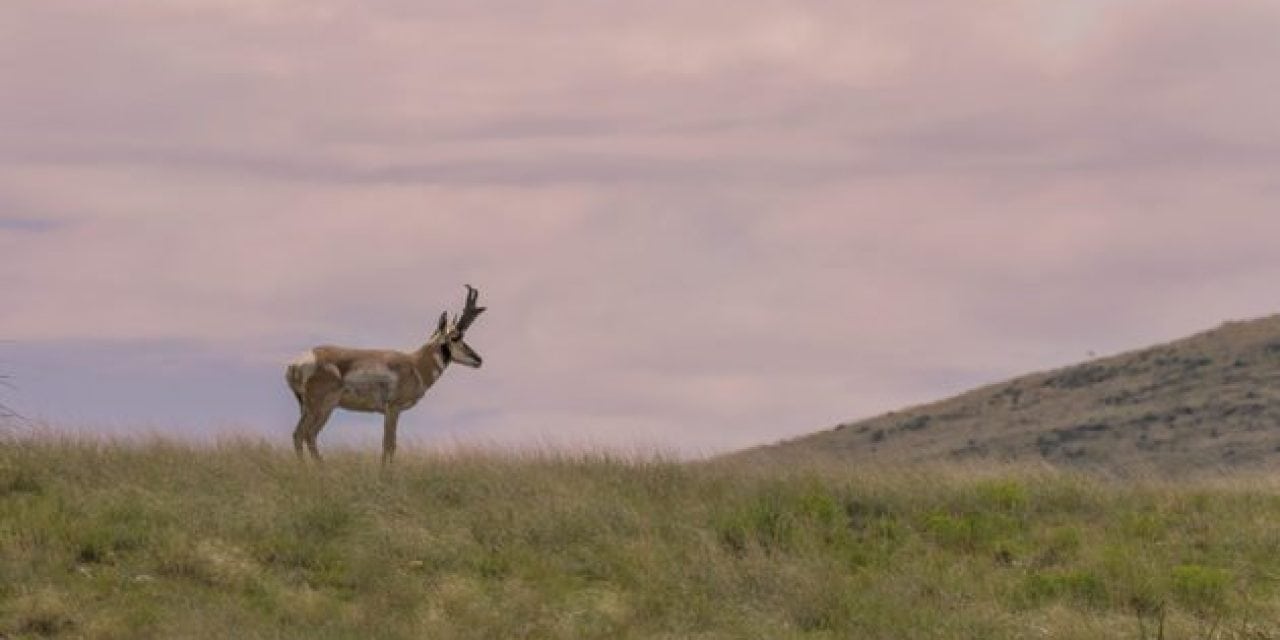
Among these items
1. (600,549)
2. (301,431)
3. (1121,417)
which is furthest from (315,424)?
(1121,417)

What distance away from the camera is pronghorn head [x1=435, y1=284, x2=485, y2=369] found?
24750 mm

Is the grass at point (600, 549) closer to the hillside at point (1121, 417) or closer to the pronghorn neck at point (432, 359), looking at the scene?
→ the pronghorn neck at point (432, 359)

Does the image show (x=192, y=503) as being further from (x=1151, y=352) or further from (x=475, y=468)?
(x=1151, y=352)

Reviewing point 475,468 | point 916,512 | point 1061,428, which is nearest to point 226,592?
point 475,468

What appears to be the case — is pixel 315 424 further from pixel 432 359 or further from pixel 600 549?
pixel 600 549

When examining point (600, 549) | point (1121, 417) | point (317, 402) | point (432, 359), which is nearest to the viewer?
point (600, 549)

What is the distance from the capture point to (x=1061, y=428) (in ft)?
216

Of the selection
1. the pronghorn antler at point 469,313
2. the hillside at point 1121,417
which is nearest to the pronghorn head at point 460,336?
the pronghorn antler at point 469,313

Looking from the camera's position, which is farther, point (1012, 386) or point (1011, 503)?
point (1012, 386)

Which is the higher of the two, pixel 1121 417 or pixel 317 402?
pixel 1121 417

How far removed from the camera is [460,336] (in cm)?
2481

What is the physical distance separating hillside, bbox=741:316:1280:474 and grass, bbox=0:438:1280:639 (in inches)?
1352

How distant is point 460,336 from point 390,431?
5.30ft

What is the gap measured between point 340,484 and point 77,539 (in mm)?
3126
